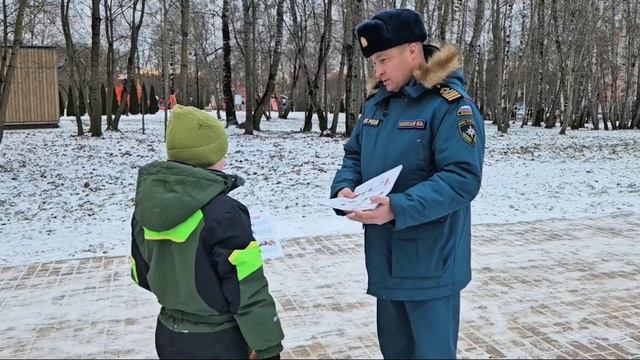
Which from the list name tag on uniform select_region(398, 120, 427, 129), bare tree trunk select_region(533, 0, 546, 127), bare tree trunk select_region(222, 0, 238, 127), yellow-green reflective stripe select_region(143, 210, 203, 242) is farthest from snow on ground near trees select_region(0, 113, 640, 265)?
bare tree trunk select_region(533, 0, 546, 127)

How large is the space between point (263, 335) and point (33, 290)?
3.59 metres

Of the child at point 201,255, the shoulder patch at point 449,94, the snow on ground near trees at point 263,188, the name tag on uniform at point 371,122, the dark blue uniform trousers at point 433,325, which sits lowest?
the snow on ground near trees at point 263,188

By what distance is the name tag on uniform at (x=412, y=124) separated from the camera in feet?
7.70

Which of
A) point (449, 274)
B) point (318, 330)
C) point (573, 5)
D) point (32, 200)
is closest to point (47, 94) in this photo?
point (32, 200)

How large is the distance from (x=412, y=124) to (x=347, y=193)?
0.40 metres

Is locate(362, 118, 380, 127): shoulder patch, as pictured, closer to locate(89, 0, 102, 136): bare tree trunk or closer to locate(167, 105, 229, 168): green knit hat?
locate(167, 105, 229, 168): green knit hat

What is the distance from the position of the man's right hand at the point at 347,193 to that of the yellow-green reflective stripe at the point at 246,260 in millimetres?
470

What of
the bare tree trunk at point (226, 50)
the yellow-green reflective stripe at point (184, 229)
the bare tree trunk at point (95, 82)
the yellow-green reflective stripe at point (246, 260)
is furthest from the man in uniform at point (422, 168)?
the bare tree trunk at point (226, 50)

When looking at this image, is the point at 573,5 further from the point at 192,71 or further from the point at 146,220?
the point at 192,71

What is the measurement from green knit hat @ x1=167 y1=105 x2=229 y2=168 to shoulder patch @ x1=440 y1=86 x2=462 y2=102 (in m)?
0.90

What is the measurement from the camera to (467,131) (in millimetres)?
2295

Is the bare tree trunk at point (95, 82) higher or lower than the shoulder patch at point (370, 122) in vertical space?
higher

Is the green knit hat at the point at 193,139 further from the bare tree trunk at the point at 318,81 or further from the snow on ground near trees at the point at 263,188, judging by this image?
the bare tree trunk at the point at 318,81

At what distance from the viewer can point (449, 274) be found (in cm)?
241
